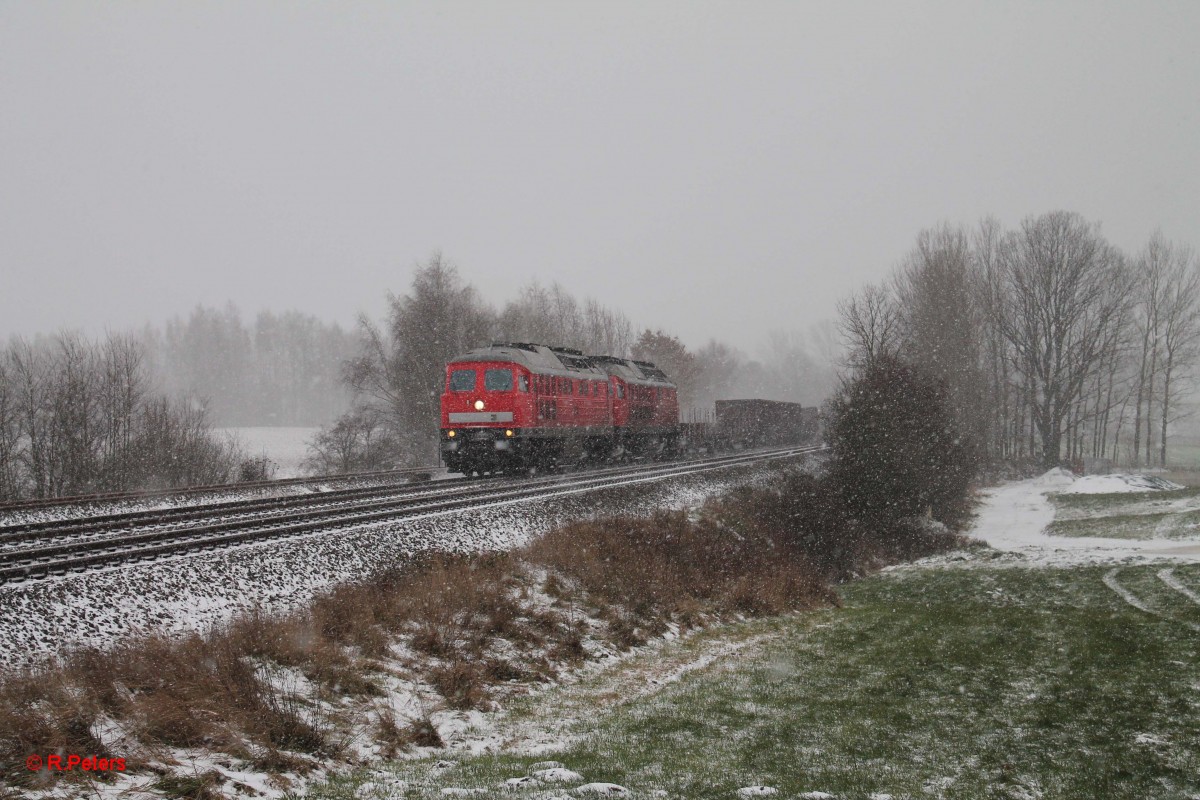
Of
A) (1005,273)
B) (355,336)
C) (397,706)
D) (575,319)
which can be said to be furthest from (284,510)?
(355,336)

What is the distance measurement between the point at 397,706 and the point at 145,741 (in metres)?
2.59

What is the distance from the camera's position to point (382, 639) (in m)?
9.37

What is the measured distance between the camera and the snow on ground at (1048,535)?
55.3ft

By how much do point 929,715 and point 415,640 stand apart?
584 cm

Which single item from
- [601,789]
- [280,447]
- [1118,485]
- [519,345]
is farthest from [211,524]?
[280,447]

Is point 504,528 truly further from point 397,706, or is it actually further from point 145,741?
point 145,741

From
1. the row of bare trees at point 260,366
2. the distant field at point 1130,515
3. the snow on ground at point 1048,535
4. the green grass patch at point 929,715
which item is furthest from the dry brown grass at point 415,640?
the row of bare trees at point 260,366

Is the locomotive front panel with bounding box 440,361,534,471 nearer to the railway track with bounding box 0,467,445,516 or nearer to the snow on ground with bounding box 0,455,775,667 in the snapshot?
the railway track with bounding box 0,467,445,516

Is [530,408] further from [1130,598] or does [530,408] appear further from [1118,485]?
[1118,485]

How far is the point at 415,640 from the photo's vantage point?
31.7 ft

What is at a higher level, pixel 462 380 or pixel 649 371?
pixel 649 371

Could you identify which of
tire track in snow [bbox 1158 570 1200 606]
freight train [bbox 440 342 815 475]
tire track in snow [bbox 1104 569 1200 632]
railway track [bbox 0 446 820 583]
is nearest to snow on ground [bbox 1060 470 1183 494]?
freight train [bbox 440 342 815 475]

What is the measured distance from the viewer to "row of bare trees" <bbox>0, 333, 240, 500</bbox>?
23.5m

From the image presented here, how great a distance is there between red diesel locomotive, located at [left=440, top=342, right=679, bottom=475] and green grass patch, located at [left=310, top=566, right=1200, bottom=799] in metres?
11.4
